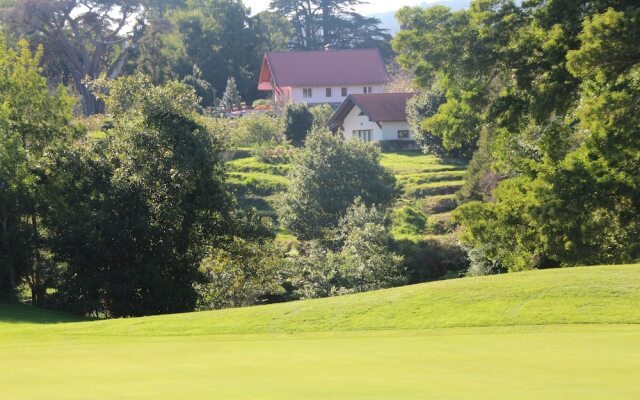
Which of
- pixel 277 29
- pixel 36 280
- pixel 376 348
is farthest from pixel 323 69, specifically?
pixel 376 348

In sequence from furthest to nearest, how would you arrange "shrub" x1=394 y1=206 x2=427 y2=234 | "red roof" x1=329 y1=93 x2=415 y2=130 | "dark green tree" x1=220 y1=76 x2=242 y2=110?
"dark green tree" x1=220 y1=76 x2=242 y2=110
"red roof" x1=329 y1=93 x2=415 y2=130
"shrub" x1=394 y1=206 x2=427 y2=234

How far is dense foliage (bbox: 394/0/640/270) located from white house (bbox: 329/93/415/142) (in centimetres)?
4801

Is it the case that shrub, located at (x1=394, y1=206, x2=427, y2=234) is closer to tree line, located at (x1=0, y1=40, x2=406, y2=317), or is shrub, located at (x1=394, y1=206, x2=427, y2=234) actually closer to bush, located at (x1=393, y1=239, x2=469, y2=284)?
bush, located at (x1=393, y1=239, x2=469, y2=284)

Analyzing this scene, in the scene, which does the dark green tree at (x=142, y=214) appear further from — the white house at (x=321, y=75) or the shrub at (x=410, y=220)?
the white house at (x=321, y=75)

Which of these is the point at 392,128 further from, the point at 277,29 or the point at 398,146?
the point at 277,29

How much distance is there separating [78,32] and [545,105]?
68.0 metres

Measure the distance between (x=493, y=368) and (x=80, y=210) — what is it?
2337 centimetres

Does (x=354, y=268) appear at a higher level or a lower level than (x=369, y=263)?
lower

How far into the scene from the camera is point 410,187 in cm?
6056

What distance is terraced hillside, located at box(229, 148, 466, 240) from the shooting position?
54.2m

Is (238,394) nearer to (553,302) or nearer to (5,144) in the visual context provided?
(553,302)

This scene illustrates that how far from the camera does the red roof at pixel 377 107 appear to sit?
78.2m

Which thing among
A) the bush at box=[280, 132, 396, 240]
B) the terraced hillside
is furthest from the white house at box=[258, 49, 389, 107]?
the bush at box=[280, 132, 396, 240]

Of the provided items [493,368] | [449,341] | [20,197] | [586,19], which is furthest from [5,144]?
[493,368]
